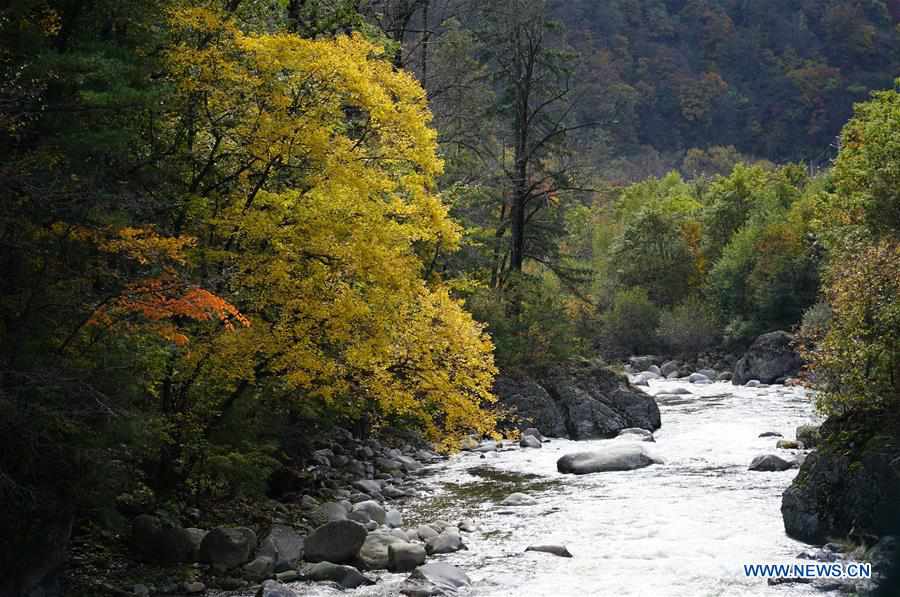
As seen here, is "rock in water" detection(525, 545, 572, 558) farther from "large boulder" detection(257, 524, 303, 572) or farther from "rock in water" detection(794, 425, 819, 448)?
"rock in water" detection(794, 425, 819, 448)

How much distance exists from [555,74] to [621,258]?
1156 inches

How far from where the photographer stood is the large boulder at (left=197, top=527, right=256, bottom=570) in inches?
473

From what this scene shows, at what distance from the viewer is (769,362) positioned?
40625mm

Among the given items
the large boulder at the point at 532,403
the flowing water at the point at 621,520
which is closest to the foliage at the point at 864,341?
the flowing water at the point at 621,520

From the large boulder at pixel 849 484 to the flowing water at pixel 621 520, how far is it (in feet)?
1.71

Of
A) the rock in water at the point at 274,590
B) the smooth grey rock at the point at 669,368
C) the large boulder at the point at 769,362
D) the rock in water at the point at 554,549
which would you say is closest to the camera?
the rock in water at the point at 274,590

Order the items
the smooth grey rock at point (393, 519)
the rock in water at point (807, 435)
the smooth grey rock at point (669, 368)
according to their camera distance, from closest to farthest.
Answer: the smooth grey rock at point (393, 519) → the rock in water at point (807, 435) → the smooth grey rock at point (669, 368)

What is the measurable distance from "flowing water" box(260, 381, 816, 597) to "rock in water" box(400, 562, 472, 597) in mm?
201

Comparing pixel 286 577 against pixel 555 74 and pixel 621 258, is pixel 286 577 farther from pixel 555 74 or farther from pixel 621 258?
pixel 621 258

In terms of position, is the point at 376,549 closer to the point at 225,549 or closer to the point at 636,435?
the point at 225,549

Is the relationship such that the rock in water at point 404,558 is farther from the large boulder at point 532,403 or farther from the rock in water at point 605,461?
the large boulder at point 532,403

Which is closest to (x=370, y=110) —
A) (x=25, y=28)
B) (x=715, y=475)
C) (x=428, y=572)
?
(x=25, y=28)

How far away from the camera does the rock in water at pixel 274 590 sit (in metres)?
10.7

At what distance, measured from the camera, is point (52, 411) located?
845 cm
